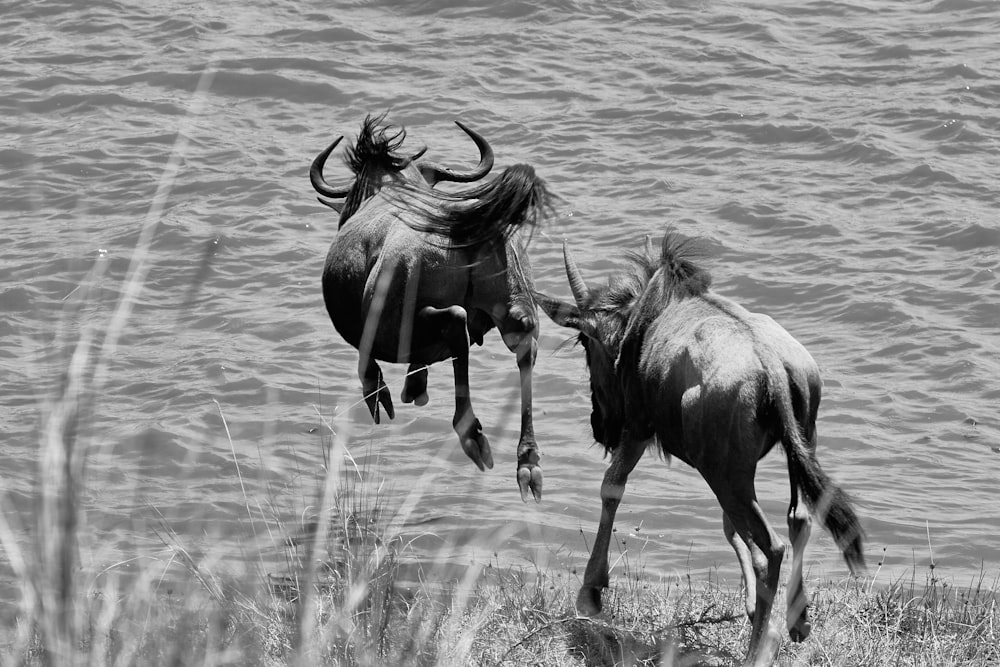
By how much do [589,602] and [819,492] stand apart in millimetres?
1318

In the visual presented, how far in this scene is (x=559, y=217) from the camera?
1242cm

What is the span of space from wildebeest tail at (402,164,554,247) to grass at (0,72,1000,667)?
171 cm

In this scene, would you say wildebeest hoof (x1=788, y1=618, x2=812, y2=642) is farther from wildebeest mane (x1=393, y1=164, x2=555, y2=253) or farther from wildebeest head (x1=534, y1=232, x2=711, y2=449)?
wildebeest mane (x1=393, y1=164, x2=555, y2=253)

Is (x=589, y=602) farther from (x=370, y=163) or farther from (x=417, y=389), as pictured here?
(x=370, y=163)

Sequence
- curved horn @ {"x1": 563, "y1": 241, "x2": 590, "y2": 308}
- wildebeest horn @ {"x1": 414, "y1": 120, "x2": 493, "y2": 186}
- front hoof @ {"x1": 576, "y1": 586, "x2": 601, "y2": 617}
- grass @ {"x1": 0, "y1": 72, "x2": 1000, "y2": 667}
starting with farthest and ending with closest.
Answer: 1. wildebeest horn @ {"x1": 414, "y1": 120, "x2": 493, "y2": 186}
2. curved horn @ {"x1": 563, "y1": 241, "x2": 590, "y2": 308}
3. front hoof @ {"x1": 576, "y1": 586, "x2": 601, "y2": 617}
4. grass @ {"x1": 0, "y1": 72, "x2": 1000, "y2": 667}

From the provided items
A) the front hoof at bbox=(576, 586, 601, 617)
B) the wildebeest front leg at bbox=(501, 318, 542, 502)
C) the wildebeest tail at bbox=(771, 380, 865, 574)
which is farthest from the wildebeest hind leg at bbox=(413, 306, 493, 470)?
the wildebeest tail at bbox=(771, 380, 865, 574)

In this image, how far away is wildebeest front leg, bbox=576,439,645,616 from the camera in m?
6.11

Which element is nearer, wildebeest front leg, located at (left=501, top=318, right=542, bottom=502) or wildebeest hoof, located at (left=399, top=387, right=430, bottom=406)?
wildebeest front leg, located at (left=501, top=318, right=542, bottom=502)

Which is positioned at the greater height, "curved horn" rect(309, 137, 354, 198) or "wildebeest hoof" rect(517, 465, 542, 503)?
"curved horn" rect(309, 137, 354, 198)

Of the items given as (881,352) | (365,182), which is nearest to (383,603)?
(365,182)

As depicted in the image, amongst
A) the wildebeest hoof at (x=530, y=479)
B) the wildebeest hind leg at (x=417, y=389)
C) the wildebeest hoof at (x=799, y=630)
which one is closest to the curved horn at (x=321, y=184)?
the wildebeest hind leg at (x=417, y=389)

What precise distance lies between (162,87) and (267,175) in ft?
9.22

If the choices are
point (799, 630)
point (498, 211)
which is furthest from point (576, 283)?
point (799, 630)

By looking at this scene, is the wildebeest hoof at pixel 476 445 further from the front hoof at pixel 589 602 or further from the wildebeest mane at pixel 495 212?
the wildebeest mane at pixel 495 212
